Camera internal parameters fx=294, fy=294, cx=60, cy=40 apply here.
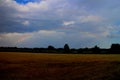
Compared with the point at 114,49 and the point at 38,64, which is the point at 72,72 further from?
the point at 114,49

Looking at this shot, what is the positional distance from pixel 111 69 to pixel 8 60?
13.4 meters

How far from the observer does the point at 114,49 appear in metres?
61.4

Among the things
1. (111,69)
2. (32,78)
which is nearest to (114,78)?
(111,69)

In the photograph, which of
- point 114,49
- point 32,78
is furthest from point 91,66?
point 114,49

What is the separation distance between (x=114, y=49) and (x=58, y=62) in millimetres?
28521

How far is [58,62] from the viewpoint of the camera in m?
35.3

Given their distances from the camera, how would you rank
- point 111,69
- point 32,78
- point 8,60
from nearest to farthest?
point 32,78 < point 111,69 < point 8,60

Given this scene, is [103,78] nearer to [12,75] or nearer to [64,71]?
[64,71]

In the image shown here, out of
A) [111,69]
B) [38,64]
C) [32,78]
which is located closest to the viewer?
[32,78]

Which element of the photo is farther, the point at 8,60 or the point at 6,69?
the point at 8,60

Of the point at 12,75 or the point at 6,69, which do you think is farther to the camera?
the point at 6,69

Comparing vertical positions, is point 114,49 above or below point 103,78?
above

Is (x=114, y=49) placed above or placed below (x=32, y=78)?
above

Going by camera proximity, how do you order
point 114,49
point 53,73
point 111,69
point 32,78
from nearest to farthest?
point 32,78
point 53,73
point 111,69
point 114,49
